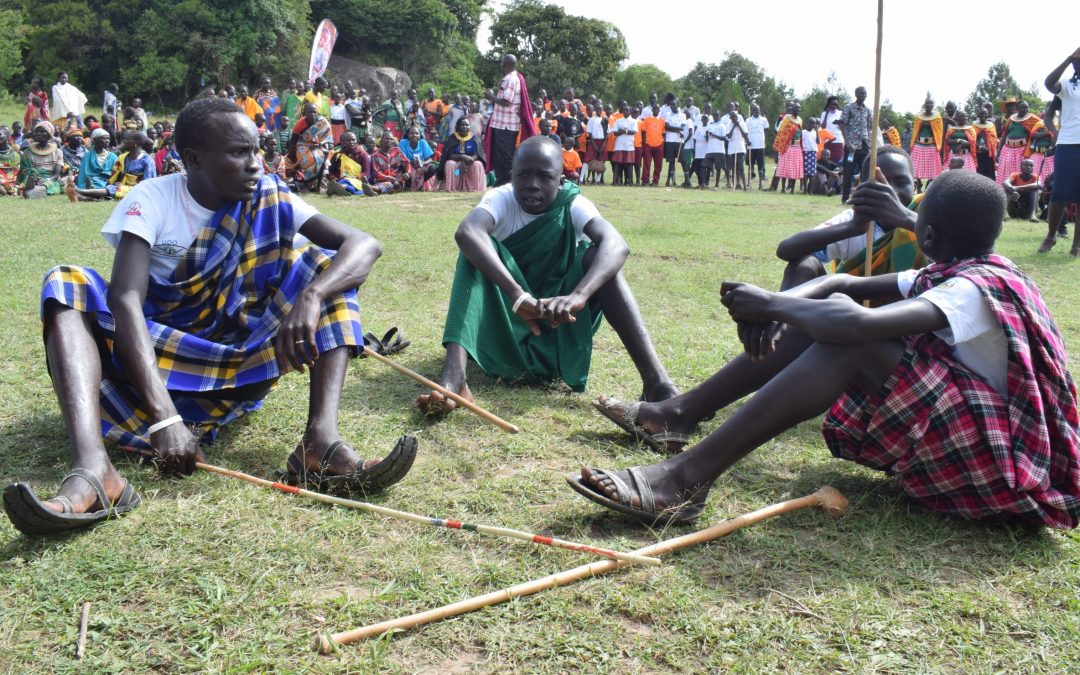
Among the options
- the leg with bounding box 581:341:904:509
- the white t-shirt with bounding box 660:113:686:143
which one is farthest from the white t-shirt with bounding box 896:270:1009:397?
the white t-shirt with bounding box 660:113:686:143

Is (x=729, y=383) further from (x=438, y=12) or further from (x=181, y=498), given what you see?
(x=438, y=12)

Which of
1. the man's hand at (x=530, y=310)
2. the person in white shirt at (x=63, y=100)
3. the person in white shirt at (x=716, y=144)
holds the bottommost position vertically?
the man's hand at (x=530, y=310)

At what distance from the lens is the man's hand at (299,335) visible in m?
3.06

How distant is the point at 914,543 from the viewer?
268cm

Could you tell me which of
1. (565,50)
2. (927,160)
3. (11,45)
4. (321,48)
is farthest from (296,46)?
(927,160)

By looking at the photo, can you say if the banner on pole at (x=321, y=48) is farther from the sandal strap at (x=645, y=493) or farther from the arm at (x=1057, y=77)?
the sandal strap at (x=645, y=493)

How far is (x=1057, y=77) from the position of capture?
25.8ft

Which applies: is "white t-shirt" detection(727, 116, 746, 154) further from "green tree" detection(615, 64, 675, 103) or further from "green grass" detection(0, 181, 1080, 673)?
"green tree" detection(615, 64, 675, 103)

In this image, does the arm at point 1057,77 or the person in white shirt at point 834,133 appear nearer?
the arm at point 1057,77

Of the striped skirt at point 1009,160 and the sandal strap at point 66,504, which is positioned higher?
the striped skirt at point 1009,160

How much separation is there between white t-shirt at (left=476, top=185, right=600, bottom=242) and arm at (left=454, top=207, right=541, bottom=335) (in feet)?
0.26

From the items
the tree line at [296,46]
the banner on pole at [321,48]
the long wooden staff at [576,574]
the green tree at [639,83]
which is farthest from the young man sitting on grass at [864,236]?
the green tree at [639,83]

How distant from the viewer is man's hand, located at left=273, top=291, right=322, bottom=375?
121 inches

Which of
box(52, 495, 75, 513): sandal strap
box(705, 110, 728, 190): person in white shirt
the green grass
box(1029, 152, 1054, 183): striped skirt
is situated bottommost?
the green grass
